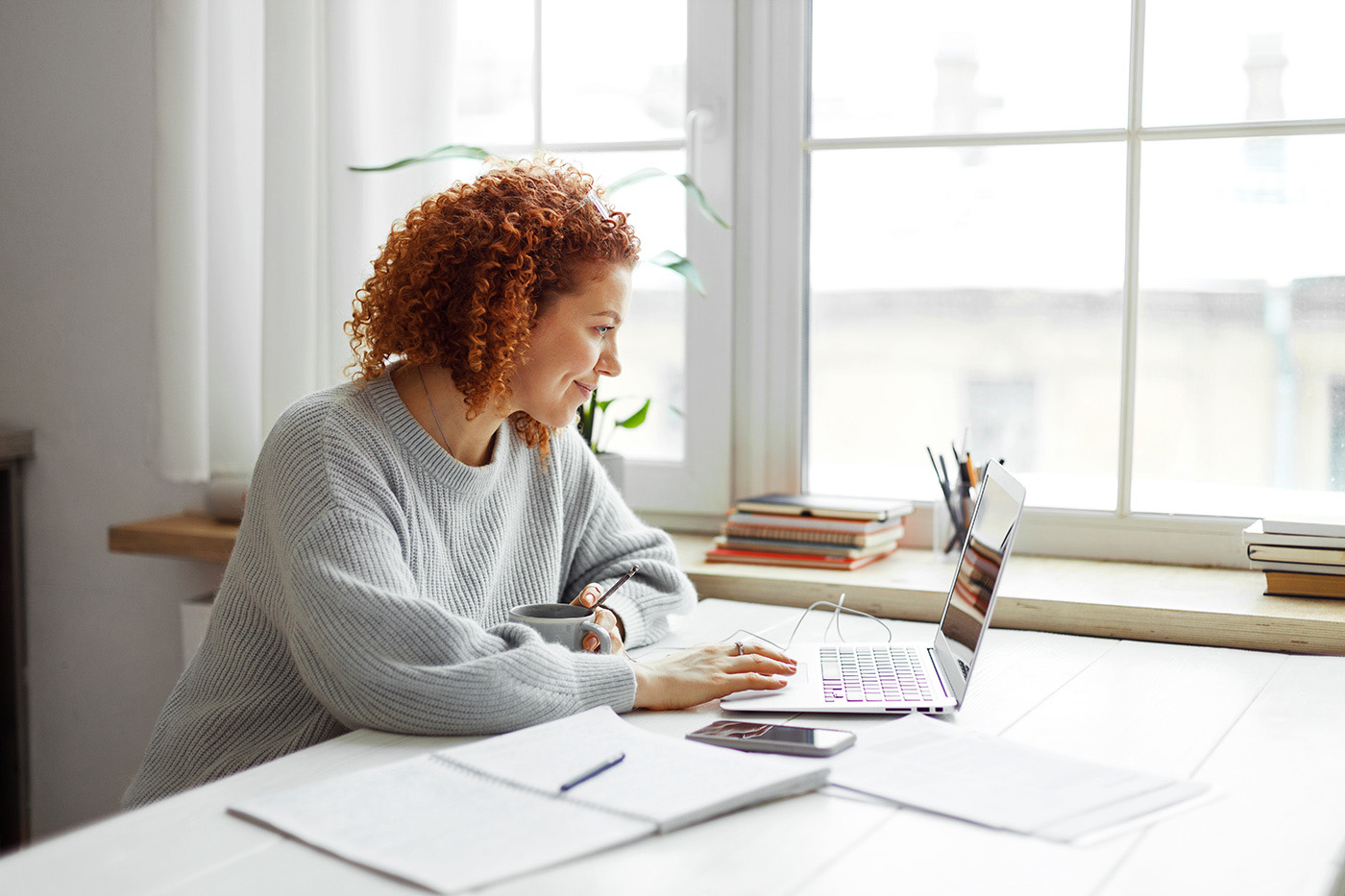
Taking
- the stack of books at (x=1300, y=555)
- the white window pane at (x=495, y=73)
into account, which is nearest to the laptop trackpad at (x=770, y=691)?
the stack of books at (x=1300, y=555)

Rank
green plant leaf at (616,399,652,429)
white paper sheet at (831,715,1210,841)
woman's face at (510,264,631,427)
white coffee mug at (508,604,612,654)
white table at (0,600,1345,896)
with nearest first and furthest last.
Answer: white table at (0,600,1345,896) < white paper sheet at (831,715,1210,841) < white coffee mug at (508,604,612,654) < woman's face at (510,264,631,427) < green plant leaf at (616,399,652,429)

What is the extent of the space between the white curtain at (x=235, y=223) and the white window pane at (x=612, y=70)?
417 millimetres

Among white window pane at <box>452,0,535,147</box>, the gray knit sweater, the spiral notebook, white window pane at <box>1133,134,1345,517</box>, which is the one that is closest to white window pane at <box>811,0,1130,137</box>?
white window pane at <box>1133,134,1345,517</box>

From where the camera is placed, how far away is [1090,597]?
68.6 inches

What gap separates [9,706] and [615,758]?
2011 mm

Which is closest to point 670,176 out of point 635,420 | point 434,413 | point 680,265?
point 680,265

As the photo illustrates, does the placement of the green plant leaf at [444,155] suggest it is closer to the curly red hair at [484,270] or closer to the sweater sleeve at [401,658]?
the curly red hair at [484,270]

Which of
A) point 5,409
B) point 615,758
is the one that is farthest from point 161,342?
point 615,758

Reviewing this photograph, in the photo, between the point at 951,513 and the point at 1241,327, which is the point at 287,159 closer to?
the point at 951,513

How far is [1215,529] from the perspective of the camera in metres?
1.98

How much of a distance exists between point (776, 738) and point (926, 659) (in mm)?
380

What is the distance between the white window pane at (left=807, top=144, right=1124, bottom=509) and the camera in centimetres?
205

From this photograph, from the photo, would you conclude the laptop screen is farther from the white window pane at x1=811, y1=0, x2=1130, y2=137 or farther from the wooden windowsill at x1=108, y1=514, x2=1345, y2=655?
the white window pane at x1=811, y1=0, x2=1130, y2=137

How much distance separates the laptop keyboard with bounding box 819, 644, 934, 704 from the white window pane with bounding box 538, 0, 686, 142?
3.69ft
